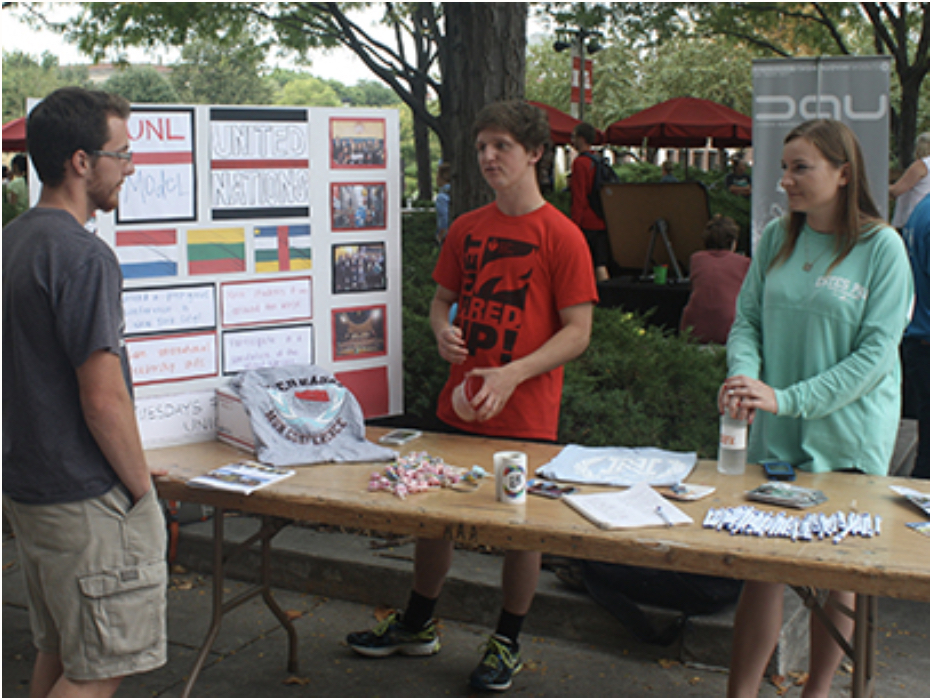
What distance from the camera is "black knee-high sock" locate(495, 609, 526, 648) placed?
3551 millimetres

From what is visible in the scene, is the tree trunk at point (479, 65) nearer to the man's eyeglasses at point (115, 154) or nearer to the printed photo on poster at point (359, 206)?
the printed photo on poster at point (359, 206)

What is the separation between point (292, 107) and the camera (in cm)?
364

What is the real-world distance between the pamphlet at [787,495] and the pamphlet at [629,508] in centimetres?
26

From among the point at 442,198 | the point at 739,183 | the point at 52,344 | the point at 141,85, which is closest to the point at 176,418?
the point at 52,344

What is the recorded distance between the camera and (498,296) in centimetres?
334

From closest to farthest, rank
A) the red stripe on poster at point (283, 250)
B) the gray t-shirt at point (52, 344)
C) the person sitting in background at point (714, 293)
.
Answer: the gray t-shirt at point (52, 344) < the red stripe on poster at point (283, 250) < the person sitting in background at point (714, 293)

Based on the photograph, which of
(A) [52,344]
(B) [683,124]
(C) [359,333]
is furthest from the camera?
(B) [683,124]

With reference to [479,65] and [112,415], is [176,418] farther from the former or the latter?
[479,65]

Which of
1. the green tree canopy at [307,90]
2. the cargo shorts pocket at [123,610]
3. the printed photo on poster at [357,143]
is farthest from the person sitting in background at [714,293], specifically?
the green tree canopy at [307,90]

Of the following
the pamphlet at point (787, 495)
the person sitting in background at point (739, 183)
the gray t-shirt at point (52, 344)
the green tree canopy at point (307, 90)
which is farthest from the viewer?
the green tree canopy at point (307, 90)

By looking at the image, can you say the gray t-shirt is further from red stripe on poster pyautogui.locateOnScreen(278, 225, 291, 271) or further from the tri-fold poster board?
red stripe on poster pyautogui.locateOnScreen(278, 225, 291, 271)

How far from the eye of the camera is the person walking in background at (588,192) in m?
10.8

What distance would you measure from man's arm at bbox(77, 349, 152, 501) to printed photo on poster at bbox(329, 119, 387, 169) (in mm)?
1686

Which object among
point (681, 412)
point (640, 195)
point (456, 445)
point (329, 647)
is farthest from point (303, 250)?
point (640, 195)
